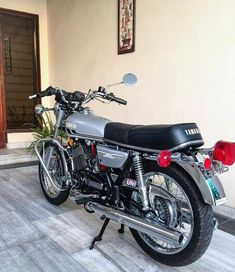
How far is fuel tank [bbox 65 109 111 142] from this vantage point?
1832 millimetres

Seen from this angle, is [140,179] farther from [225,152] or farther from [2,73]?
[2,73]

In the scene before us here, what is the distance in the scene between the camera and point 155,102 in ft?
9.51

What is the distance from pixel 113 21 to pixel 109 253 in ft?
8.80

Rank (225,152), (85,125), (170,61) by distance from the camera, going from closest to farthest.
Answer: (225,152) < (85,125) < (170,61)

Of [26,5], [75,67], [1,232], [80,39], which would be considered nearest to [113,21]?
[80,39]

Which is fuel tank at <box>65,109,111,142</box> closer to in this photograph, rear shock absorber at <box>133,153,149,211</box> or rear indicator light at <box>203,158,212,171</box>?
rear shock absorber at <box>133,153,149,211</box>

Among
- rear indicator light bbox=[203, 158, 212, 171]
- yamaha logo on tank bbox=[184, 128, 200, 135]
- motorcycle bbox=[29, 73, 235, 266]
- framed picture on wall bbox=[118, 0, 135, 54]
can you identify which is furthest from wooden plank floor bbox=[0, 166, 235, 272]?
framed picture on wall bbox=[118, 0, 135, 54]

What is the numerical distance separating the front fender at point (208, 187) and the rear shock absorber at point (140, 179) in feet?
1.00

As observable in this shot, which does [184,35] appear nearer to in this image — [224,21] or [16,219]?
[224,21]

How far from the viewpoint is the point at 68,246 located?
5.93 ft

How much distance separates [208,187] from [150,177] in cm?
39

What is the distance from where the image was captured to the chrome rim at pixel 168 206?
1515 millimetres

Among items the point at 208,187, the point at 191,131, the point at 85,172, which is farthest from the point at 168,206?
the point at 85,172

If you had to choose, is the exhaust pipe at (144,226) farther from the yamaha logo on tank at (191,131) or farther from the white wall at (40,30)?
the white wall at (40,30)
